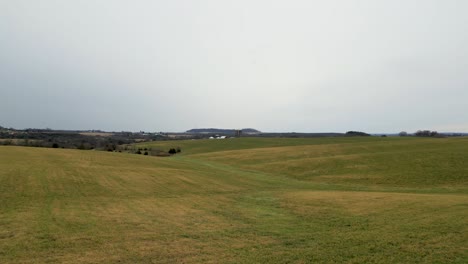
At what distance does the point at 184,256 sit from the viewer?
1074 centimetres

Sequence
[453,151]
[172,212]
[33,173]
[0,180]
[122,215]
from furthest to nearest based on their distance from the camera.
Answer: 1. [453,151]
2. [33,173]
3. [0,180]
4. [172,212]
5. [122,215]

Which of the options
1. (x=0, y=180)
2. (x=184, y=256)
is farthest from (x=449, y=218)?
(x=0, y=180)

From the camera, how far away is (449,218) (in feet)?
47.7

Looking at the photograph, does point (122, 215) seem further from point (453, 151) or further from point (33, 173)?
point (453, 151)

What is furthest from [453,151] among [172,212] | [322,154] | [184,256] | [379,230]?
[184,256]

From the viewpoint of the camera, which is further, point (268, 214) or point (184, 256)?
point (268, 214)

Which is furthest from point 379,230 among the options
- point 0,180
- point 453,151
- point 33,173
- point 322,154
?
point 322,154

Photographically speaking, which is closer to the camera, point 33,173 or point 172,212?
point 172,212

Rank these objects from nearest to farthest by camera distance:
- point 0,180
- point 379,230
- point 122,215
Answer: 1. point 379,230
2. point 122,215
3. point 0,180

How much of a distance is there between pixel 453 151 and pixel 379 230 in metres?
40.8

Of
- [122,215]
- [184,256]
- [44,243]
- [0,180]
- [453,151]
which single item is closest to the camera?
[184,256]

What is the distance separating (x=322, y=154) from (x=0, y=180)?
4859cm

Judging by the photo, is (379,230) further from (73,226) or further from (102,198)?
(102,198)

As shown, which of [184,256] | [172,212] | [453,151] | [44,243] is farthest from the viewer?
[453,151]
